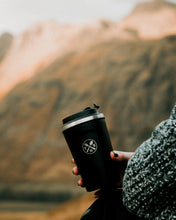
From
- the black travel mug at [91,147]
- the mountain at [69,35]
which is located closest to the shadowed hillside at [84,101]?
the mountain at [69,35]

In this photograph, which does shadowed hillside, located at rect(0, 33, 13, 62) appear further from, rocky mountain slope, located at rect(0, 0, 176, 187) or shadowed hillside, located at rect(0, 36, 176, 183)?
shadowed hillside, located at rect(0, 36, 176, 183)

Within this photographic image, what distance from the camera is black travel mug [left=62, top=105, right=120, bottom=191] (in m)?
0.66

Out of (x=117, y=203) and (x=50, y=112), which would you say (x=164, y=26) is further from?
(x=117, y=203)

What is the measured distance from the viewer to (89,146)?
2.19ft

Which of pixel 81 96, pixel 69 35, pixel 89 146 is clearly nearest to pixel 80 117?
pixel 89 146

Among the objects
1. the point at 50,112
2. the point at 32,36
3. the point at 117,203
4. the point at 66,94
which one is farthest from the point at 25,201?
the point at 117,203

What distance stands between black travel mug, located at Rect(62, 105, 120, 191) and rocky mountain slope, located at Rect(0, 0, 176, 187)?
6804 millimetres

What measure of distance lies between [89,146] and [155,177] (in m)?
0.19

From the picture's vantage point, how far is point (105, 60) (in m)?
8.79

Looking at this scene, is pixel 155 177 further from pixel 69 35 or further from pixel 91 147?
pixel 69 35

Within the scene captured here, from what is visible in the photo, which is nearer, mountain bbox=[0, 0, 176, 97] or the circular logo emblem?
the circular logo emblem

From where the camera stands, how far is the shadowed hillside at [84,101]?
7.63 metres

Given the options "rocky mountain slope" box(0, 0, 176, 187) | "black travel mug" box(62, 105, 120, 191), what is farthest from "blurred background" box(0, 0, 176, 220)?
"black travel mug" box(62, 105, 120, 191)

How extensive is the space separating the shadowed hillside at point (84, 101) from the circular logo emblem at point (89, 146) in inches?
268
